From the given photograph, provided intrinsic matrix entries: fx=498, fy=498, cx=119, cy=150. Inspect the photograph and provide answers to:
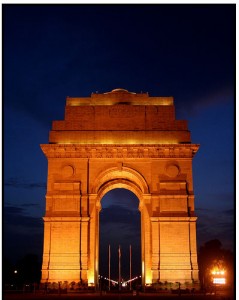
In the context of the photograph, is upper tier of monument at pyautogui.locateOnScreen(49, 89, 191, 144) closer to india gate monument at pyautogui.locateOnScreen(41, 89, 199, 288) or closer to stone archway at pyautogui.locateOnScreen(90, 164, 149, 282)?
india gate monument at pyautogui.locateOnScreen(41, 89, 199, 288)

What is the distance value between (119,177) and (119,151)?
4190 millimetres

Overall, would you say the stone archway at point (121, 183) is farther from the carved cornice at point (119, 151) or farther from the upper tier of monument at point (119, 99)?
the upper tier of monument at point (119, 99)

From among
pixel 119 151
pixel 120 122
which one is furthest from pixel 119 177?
pixel 120 122

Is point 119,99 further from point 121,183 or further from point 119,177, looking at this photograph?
point 121,183

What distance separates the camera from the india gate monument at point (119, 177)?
39.2 metres

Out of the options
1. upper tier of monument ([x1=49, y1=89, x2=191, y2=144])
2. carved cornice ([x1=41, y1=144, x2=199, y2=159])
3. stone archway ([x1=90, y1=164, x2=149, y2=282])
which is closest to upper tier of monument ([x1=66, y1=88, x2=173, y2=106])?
upper tier of monument ([x1=49, y1=89, x2=191, y2=144])

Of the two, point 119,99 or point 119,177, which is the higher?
point 119,99

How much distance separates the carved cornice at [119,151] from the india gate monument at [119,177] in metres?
0.08

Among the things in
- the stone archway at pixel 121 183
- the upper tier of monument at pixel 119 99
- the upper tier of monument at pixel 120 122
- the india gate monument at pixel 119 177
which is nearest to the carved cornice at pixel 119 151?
the india gate monument at pixel 119 177

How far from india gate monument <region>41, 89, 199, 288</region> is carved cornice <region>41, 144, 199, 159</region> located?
83mm

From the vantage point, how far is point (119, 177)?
1764 inches

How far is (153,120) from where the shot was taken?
4328cm

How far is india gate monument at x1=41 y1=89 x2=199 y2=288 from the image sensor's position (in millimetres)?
39219

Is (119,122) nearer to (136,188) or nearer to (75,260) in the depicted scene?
(136,188)
